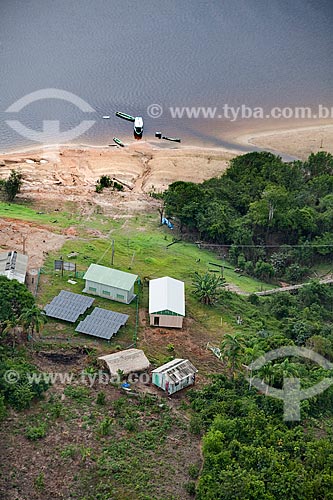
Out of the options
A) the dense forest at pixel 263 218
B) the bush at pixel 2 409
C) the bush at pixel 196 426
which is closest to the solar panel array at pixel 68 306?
the bush at pixel 2 409

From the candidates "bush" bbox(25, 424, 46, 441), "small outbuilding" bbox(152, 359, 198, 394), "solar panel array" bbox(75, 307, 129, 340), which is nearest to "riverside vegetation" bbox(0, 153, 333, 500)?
"bush" bbox(25, 424, 46, 441)

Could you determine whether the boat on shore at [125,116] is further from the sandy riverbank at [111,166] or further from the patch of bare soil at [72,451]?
the patch of bare soil at [72,451]

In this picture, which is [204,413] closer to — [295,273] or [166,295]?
[166,295]

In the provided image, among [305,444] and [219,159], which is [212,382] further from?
[219,159]

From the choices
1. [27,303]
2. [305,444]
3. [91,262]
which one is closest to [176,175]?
[91,262]

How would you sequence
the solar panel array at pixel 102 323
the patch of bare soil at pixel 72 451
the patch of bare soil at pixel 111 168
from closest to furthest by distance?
the patch of bare soil at pixel 72 451 < the solar panel array at pixel 102 323 < the patch of bare soil at pixel 111 168

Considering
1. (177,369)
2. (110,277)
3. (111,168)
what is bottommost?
(177,369)

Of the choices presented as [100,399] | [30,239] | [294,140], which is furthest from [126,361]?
[294,140]

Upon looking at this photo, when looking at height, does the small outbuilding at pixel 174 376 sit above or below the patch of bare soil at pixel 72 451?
above

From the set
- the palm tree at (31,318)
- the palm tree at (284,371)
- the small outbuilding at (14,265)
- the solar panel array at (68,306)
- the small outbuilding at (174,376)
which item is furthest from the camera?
the small outbuilding at (14,265)
